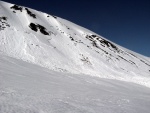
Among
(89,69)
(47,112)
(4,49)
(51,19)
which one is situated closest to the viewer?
(47,112)

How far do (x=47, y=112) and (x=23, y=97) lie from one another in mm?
1646

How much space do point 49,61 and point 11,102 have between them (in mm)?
21610

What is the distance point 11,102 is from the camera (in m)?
6.02

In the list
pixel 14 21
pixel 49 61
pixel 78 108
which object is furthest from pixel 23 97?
pixel 14 21

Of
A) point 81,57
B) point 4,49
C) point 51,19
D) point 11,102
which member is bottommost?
point 11,102

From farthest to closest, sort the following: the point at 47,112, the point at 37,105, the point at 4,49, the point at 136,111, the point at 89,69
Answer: the point at 89,69 < the point at 4,49 < the point at 136,111 < the point at 37,105 < the point at 47,112

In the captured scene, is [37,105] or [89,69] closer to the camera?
[37,105]

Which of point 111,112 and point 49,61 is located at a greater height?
point 49,61

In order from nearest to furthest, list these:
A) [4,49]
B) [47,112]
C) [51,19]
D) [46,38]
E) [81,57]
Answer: [47,112], [4,49], [81,57], [46,38], [51,19]

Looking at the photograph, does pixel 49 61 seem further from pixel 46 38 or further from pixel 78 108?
pixel 78 108

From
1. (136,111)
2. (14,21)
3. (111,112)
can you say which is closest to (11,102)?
(111,112)

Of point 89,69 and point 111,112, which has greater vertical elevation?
point 89,69

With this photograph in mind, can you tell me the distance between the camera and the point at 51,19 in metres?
53.7

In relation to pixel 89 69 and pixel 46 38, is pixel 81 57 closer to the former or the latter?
pixel 89 69
